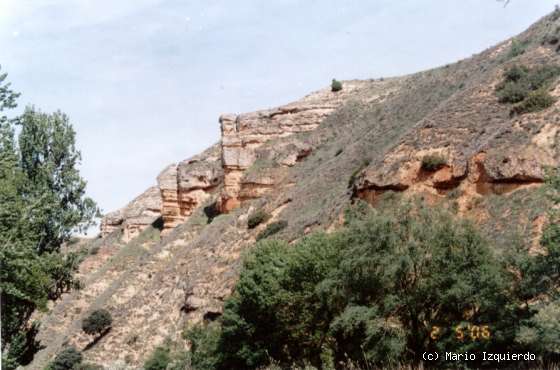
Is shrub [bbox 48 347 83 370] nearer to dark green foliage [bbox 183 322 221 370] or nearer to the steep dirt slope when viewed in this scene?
A: the steep dirt slope

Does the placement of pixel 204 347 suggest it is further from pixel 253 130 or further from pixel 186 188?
pixel 186 188

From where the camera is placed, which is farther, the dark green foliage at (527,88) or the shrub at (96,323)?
the shrub at (96,323)

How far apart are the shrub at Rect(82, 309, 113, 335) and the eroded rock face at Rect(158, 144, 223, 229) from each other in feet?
50.5

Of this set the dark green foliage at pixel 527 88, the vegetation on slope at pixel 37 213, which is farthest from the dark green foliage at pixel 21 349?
the dark green foliage at pixel 527 88

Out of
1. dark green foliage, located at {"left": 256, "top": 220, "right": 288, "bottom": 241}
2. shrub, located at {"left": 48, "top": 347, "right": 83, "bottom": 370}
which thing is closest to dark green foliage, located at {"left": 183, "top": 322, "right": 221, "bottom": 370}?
dark green foliage, located at {"left": 256, "top": 220, "right": 288, "bottom": 241}

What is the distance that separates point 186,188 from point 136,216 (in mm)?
10703

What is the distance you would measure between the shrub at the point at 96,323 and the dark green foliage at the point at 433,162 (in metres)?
26.0

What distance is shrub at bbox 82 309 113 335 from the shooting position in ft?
150

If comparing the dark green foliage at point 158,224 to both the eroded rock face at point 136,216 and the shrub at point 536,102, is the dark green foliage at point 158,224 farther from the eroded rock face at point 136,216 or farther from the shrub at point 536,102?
the shrub at point 536,102

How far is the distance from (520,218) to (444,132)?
9.44 meters

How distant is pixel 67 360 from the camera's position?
4047 cm

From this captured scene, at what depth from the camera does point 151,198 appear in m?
71.4

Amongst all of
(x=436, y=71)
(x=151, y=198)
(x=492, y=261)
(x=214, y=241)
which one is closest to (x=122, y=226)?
(x=151, y=198)

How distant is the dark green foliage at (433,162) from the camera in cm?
3152
